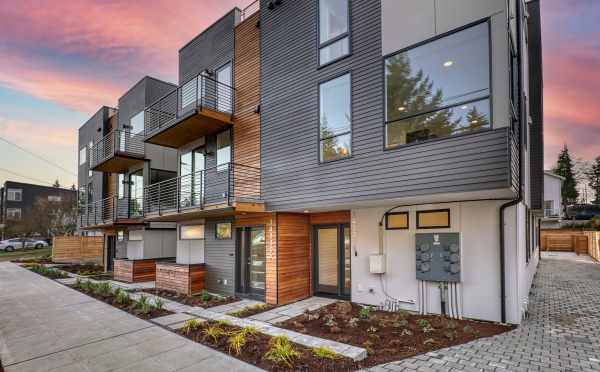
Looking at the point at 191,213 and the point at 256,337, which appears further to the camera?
the point at 191,213

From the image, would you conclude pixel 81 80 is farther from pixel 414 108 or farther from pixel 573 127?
pixel 573 127

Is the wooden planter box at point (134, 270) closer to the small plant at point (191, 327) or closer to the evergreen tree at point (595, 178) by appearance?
the small plant at point (191, 327)

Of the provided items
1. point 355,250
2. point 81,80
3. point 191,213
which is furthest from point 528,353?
point 81,80

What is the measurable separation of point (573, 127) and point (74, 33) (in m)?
28.7

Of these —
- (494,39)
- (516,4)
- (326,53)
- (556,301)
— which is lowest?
(556,301)

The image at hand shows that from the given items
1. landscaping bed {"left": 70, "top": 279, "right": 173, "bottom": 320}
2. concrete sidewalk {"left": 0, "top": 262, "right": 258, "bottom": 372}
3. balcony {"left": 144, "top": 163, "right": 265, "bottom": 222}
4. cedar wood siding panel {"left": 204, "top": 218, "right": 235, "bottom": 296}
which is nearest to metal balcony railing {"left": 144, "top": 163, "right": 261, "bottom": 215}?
balcony {"left": 144, "top": 163, "right": 265, "bottom": 222}

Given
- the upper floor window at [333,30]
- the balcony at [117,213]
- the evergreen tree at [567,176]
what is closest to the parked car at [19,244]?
the balcony at [117,213]

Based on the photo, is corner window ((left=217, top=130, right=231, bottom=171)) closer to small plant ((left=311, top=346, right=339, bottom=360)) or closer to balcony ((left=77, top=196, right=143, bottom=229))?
balcony ((left=77, top=196, right=143, bottom=229))

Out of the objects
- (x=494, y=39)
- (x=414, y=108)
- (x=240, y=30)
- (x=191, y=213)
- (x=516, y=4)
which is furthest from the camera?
(x=240, y=30)

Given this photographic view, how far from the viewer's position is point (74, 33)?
11398mm

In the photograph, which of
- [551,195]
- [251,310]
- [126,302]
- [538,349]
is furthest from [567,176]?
[126,302]

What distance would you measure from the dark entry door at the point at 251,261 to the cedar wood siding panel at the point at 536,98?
382 inches

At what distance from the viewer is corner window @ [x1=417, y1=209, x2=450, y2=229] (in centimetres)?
650

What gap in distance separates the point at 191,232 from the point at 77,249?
14678mm
